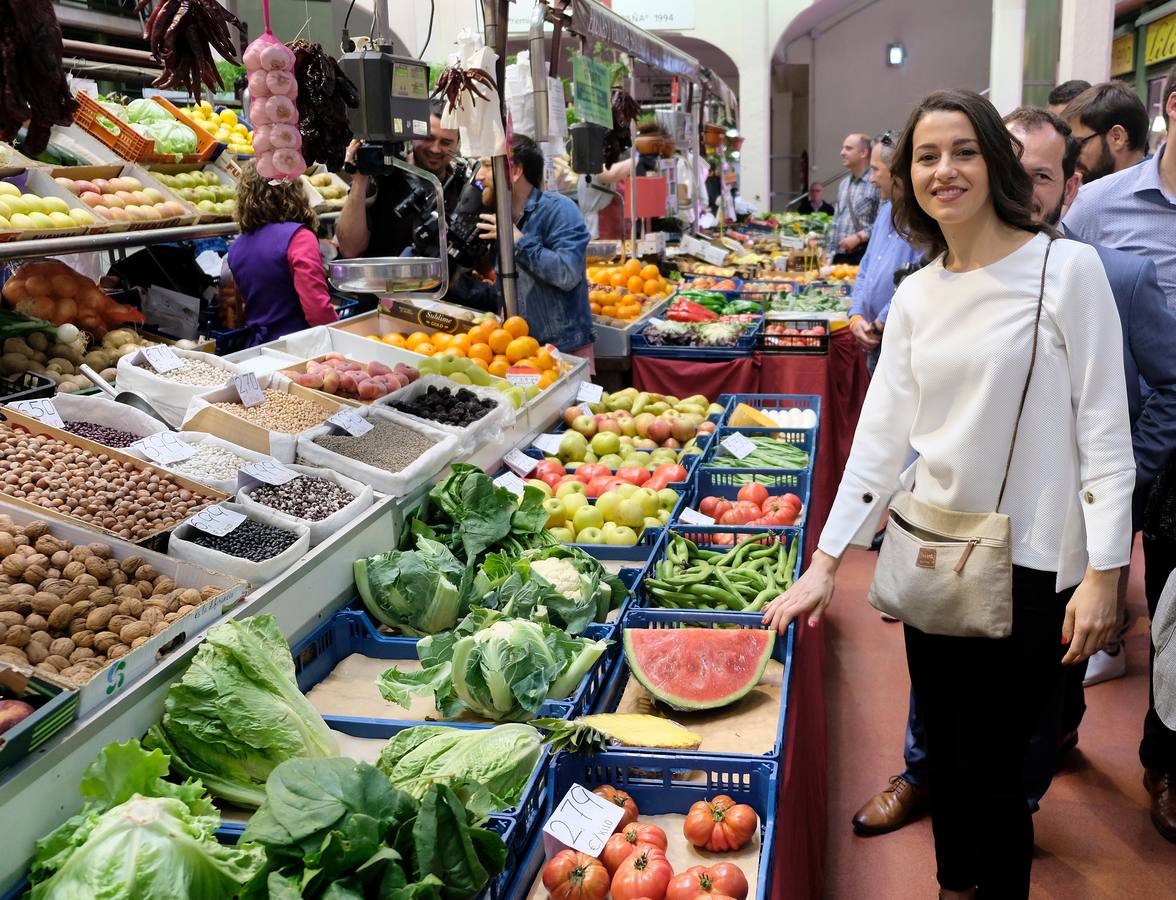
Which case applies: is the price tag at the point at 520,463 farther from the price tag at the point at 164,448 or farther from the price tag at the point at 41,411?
the price tag at the point at 41,411

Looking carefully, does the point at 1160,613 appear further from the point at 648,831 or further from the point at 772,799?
the point at 648,831

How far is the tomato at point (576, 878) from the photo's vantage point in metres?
1.75

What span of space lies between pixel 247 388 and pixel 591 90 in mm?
3223

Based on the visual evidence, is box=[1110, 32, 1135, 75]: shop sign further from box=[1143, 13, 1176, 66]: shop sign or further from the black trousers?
the black trousers

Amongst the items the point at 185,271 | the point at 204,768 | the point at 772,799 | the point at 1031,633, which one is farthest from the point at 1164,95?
the point at 185,271

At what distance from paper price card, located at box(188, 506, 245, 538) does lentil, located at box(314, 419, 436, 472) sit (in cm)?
61

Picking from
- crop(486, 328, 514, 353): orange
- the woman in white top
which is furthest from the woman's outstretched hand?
crop(486, 328, 514, 353): orange

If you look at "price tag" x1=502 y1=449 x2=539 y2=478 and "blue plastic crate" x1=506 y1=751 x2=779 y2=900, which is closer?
"blue plastic crate" x1=506 y1=751 x2=779 y2=900

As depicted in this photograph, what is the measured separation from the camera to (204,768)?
1937 mm

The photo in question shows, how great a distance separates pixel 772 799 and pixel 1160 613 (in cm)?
117

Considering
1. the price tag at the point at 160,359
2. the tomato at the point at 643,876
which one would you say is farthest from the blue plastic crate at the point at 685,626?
the price tag at the point at 160,359

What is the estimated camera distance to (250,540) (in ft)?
8.26

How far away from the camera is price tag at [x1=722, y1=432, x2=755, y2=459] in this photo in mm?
4211

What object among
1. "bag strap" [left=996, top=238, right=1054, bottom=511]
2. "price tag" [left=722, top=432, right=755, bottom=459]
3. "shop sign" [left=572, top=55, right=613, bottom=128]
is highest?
"shop sign" [left=572, top=55, right=613, bottom=128]
